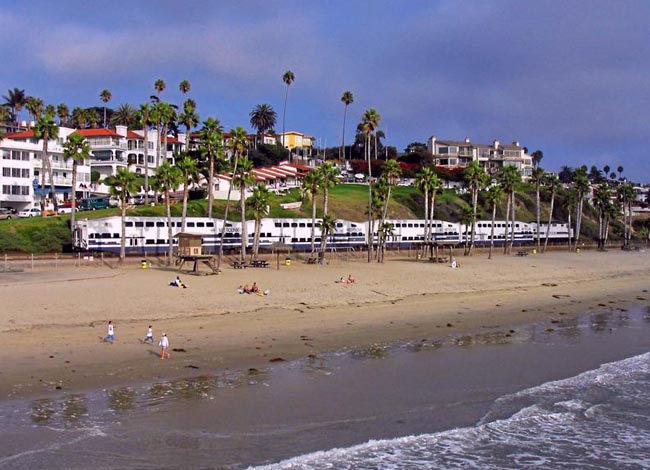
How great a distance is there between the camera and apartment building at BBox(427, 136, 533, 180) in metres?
180

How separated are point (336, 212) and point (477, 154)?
99911 millimetres

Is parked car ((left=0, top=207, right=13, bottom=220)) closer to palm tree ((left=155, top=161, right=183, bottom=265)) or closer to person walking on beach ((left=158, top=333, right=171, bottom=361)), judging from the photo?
palm tree ((left=155, top=161, right=183, bottom=265))

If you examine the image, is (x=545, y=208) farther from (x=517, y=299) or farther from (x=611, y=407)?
(x=611, y=407)

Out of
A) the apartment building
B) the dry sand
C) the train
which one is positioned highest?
the apartment building

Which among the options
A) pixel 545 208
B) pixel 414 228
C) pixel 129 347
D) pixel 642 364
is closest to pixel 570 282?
pixel 414 228

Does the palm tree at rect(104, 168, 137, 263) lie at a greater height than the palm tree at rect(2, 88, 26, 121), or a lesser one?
lesser

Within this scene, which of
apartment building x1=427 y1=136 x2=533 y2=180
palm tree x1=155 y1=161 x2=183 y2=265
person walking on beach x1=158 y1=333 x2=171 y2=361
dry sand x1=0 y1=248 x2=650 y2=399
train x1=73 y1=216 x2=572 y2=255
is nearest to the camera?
dry sand x1=0 y1=248 x2=650 y2=399

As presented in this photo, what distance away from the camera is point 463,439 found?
57.3ft

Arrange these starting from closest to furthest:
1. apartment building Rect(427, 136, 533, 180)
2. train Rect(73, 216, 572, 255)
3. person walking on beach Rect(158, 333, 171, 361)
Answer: person walking on beach Rect(158, 333, 171, 361)
train Rect(73, 216, 572, 255)
apartment building Rect(427, 136, 533, 180)

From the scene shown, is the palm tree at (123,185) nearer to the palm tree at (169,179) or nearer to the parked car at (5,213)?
the palm tree at (169,179)

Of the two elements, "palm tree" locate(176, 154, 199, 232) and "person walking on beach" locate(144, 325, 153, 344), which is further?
"palm tree" locate(176, 154, 199, 232)

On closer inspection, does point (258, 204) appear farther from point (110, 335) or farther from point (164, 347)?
point (164, 347)

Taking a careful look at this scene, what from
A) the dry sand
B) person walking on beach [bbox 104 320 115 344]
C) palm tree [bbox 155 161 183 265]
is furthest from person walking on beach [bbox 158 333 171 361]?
palm tree [bbox 155 161 183 265]

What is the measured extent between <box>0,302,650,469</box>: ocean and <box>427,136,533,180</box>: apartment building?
6107 inches
